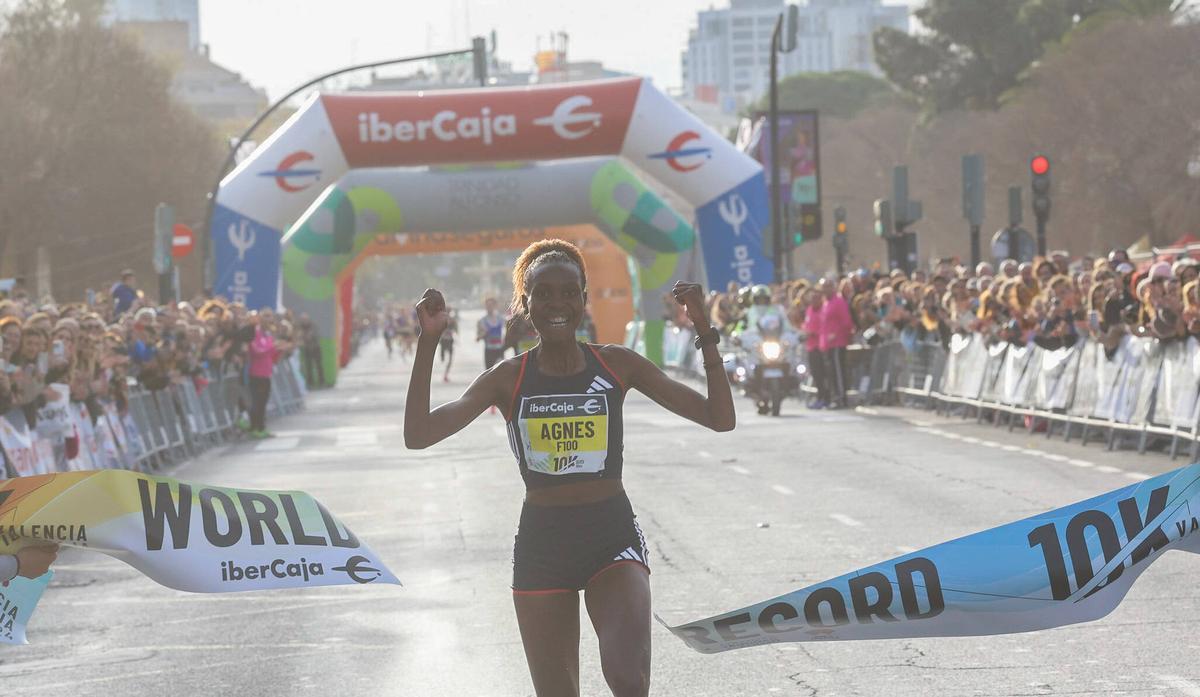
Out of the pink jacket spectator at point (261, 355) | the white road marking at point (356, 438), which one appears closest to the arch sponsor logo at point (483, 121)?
the pink jacket spectator at point (261, 355)

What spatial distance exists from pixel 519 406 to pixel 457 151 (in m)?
32.8

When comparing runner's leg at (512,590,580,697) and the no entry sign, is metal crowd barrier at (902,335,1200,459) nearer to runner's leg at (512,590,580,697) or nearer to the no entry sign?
runner's leg at (512,590,580,697)

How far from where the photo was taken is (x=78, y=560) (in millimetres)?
14820

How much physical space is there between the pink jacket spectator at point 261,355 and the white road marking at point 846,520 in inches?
604

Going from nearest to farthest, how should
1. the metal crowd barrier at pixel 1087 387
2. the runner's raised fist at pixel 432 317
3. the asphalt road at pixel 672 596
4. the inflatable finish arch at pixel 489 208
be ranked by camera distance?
the runner's raised fist at pixel 432 317, the asphalt road at pixel 672 596, the metal crowd barrier at pixel 1087 387, the inflatable finish arch at pixel 489 208

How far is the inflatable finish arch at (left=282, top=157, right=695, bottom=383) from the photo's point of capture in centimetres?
4556

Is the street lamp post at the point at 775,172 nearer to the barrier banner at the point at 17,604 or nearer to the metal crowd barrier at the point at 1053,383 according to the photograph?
the metal crowd barrier at the point at 1053,383

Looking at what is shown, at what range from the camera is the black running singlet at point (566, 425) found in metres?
6.30

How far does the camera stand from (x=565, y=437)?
20.6 ft

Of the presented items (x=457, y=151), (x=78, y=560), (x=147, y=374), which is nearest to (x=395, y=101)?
(x=457, y=151)

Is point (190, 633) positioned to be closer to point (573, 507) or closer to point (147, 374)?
point (573, 507)

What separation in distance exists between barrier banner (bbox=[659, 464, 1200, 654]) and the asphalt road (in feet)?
4.57

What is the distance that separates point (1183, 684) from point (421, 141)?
1237 inches

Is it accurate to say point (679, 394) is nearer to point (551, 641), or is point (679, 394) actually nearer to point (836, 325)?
point (551, 641)
